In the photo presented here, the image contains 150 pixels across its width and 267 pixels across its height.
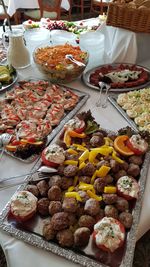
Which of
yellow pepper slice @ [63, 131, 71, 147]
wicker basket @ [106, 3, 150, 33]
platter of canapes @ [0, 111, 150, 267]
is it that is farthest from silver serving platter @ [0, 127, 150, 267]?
wicker basket @ [106, 3, 150, 33]

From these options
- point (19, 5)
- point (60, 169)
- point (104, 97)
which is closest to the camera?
point (60, 169)

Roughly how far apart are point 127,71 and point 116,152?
0.71 metres

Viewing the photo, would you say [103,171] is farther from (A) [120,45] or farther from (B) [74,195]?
(A) [120,45]

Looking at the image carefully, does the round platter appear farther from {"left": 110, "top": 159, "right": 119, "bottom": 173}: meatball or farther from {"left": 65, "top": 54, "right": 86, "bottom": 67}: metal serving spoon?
{"left": 110, "top": 159, "right": 119, "bottom": 173}: meatball

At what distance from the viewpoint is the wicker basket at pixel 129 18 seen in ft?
5.12

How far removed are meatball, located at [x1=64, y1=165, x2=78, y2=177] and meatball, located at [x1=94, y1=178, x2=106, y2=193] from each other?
0.27ft

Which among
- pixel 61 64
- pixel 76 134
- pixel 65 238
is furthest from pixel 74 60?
pixel 65 238

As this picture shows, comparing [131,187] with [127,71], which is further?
[127,71]

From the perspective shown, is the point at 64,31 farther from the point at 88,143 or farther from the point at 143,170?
the point at 143,170

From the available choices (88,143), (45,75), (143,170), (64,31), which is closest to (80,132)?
(88,143)

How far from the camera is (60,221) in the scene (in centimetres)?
83

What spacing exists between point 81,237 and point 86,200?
0.13 metres

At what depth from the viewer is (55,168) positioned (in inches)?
40.2

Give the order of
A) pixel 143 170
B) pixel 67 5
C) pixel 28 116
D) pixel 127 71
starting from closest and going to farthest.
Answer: pixel 143 170 → pixel 28 116 → pixel 127 71 → pixel 67 5
